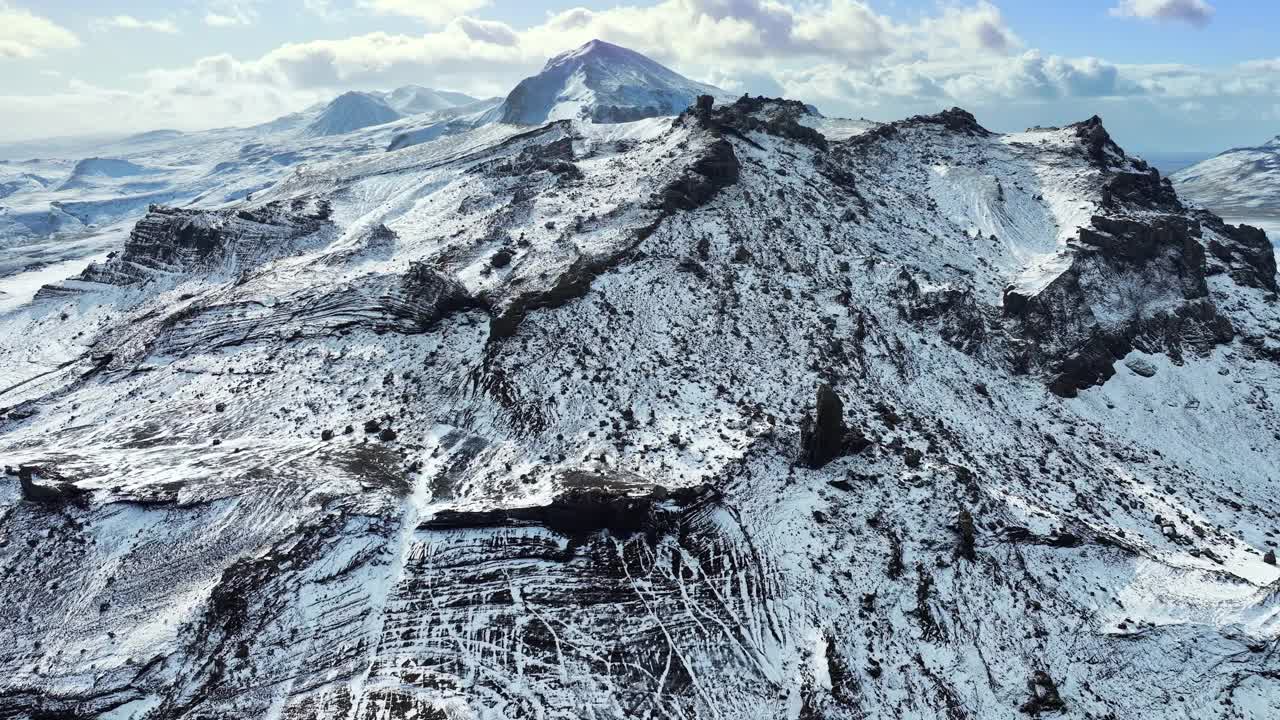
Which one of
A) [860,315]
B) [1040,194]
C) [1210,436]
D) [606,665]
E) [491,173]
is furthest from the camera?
[491,173]

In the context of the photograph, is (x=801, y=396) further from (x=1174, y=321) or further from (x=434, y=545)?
(x=1174, y=321)

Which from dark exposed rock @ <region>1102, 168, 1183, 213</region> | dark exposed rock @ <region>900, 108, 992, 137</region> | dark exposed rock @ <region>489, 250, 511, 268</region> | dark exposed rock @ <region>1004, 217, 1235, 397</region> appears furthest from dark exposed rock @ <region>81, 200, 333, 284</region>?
dark exposed rock @ <region>1102, 168, 1183, 213</region>

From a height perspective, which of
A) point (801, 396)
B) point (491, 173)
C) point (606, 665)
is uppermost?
point (491, 173)

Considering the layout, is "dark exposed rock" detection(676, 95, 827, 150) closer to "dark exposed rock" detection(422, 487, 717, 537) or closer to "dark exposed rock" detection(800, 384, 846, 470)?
"dark exposed rock" detection(800, 384, 846, 470)

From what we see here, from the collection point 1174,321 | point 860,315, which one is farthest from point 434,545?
point 1174,321

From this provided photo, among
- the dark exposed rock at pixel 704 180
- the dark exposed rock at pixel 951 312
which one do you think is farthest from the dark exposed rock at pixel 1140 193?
the dark exposed rock at pixel 704 180

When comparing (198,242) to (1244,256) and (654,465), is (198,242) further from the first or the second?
(1244,256)

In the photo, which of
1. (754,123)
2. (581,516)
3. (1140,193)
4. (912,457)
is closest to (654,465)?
(581,516)
